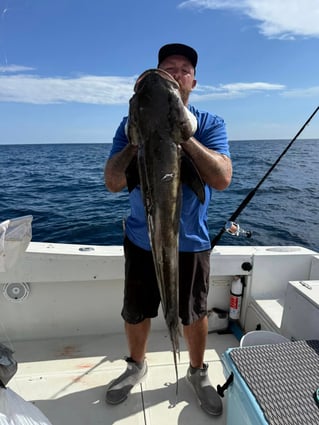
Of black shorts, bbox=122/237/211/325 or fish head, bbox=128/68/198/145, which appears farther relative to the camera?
black shorts, bbox=122/237/211/325

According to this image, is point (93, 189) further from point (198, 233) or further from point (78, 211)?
point (198, 233)

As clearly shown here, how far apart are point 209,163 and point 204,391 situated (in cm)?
181

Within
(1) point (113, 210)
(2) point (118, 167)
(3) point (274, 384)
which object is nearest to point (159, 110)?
(2) point (118, 167)

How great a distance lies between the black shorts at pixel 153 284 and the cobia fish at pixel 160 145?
2.34ft

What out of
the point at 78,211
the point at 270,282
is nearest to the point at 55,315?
the point at 270,282

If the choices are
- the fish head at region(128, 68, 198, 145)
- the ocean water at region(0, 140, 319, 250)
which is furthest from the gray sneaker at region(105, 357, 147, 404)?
the ocean water at region(0, 140, 319, 250)

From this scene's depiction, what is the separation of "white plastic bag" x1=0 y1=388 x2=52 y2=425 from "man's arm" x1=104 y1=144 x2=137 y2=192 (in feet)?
4.22

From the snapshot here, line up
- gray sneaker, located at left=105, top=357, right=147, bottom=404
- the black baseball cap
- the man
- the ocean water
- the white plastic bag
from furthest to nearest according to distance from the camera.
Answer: the ocean water → gray sneaker, located at left=105, top=357, right=147, bottom=404 → the black baseball cap → the man → the white plastic bag

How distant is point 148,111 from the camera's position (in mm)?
1565

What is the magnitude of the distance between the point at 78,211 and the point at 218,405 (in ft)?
33.4

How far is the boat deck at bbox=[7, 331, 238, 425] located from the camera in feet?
8.25

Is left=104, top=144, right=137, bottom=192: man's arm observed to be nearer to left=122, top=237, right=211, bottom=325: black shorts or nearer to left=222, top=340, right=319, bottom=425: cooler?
left=122, top=237, right=211, bottom=325: black shorts

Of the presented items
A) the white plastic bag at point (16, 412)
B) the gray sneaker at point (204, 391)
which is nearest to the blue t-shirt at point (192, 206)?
the gray sneaker at point (204, 391)

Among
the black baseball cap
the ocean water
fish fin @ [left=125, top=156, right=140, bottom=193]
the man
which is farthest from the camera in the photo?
the ocean water
